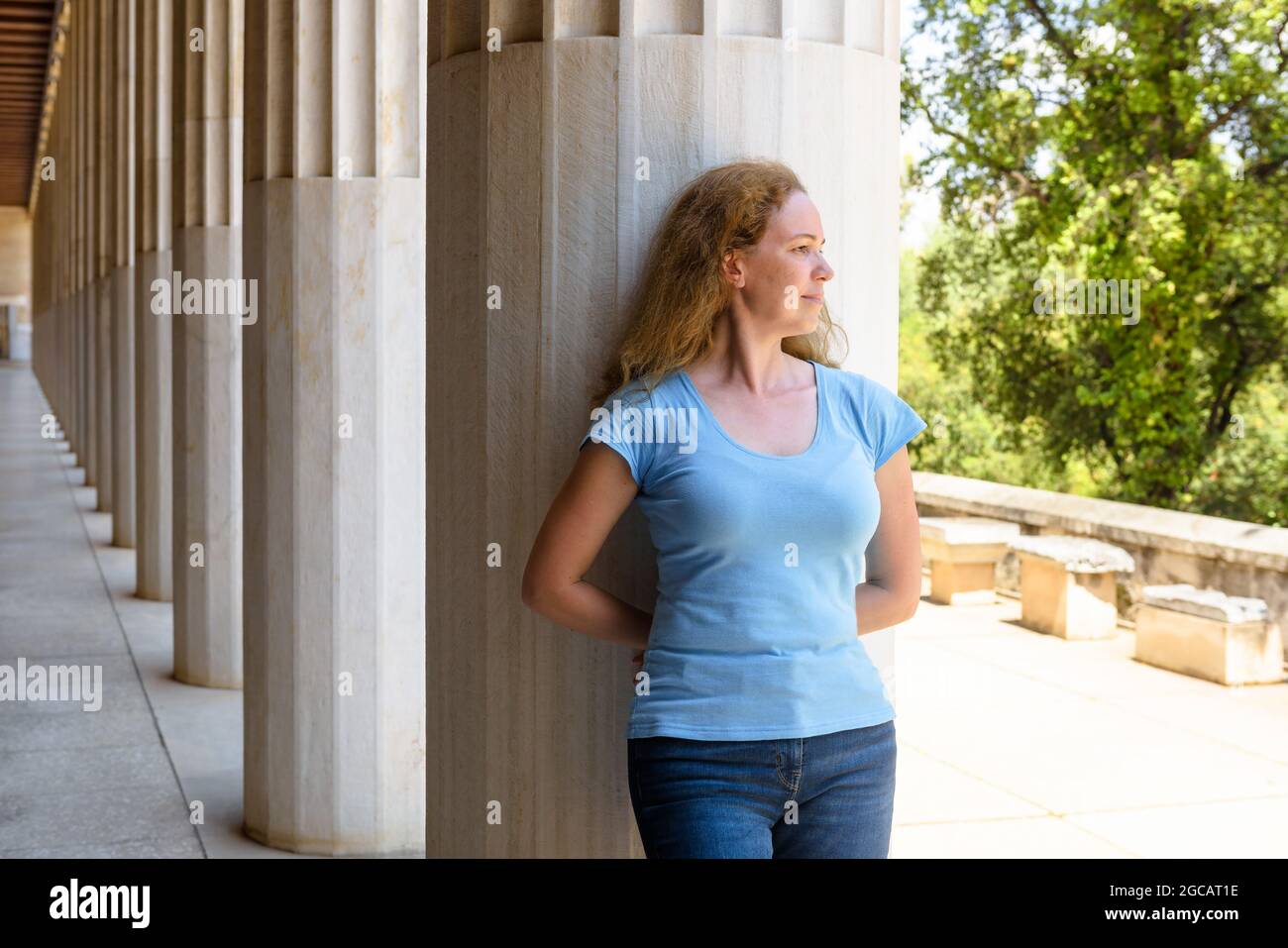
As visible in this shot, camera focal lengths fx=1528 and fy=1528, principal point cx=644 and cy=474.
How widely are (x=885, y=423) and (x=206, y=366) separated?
744 centimetres

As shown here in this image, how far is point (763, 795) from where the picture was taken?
9.84 ft

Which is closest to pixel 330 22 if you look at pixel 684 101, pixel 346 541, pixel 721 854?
pixel 346 541

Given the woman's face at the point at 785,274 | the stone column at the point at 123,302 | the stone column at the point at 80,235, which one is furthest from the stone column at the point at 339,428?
the stone column at the point at 80,235

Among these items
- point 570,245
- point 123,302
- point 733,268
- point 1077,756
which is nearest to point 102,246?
point 123,302

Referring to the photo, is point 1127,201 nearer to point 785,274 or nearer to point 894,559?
point 894,559

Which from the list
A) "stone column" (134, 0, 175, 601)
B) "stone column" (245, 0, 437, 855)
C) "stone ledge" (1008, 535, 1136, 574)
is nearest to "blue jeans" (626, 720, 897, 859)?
"stone column" (245, 0, 437, 855)

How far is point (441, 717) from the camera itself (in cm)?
398

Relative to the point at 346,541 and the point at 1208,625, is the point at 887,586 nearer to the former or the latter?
the point at 346,541

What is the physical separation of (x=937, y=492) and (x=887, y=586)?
12.1 metres

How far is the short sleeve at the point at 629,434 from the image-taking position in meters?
3.03

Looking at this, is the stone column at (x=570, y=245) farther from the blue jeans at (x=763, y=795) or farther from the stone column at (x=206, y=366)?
the stone column at (x=206, y=366)

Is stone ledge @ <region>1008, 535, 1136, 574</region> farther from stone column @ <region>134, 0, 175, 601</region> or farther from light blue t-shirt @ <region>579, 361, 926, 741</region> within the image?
light blue t-shirt @ <region>579, 361, 926, 741</region>

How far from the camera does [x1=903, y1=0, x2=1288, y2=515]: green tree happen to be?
842 inches

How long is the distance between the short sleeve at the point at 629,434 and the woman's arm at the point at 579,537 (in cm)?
2
